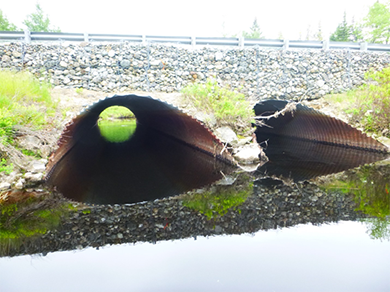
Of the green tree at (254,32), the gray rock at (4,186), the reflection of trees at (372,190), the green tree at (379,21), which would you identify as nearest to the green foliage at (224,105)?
the reflection of trees at (372,190)

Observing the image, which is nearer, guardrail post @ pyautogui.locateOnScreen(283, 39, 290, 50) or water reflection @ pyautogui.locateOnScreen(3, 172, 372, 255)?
water reflection @ pyautogui.locateOnScreen(3, 172, 372, 255)

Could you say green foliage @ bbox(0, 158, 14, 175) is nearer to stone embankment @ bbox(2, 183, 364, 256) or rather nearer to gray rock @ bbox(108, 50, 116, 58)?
stone embankment @ bbox(2, 183, 364, 256)

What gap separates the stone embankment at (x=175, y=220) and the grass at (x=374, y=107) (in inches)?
255

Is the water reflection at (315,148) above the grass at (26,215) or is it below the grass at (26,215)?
above

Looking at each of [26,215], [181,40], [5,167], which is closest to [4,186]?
[5,167]

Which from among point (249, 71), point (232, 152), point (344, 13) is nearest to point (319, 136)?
point (249, 71)

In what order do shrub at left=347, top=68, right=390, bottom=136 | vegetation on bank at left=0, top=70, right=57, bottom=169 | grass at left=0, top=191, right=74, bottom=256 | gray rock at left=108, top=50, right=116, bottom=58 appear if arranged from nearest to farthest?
grass at left=0, top=191, right=74, bottom=256 → vegetation on bank at left=0, top=70, right=57, bottom=169 → shrub at left=347, top=68, right=390, bottom=136 → gray rock at left=108, top=50, right=116, bottom=58

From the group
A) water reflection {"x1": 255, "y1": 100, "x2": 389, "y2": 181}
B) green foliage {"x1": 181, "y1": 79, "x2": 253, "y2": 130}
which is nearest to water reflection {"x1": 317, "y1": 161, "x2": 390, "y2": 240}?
water reflection {"x1": 255, "y1": 100, "x2": 389, "y2": 181}

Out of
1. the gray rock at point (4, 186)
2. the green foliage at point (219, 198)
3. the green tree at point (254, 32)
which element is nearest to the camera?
the green foliage at point (219, 198)

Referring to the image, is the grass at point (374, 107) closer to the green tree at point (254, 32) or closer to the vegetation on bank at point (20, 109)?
the vegetation on bank at point (20, 109)

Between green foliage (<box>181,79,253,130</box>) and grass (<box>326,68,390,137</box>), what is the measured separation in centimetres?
474

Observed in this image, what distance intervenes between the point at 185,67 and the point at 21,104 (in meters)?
6.79

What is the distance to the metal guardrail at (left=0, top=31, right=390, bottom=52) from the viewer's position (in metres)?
12.1

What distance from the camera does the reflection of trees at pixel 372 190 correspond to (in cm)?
431
